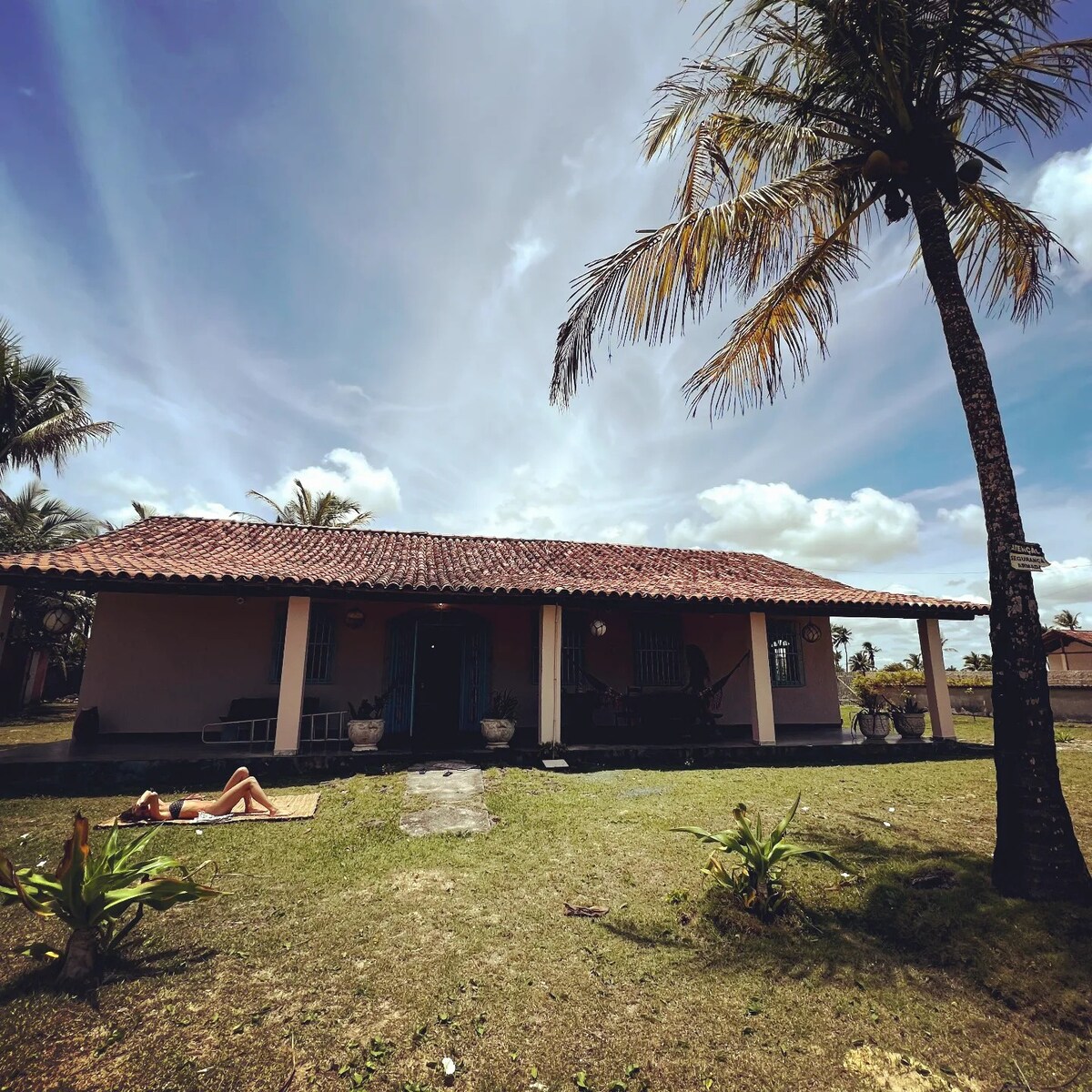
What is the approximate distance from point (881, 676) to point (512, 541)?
17.3 metres

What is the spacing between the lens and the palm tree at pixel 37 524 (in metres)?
18.0

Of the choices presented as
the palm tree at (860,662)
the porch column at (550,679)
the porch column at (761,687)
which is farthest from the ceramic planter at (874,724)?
the palm tree at (860,662)

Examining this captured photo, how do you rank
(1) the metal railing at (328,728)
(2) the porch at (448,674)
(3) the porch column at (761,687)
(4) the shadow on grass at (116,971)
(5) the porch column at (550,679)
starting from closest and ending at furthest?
(4) the shadow on grass at (116,971)
(5) the porch column at (550,679)
(2) the porch at (448,674)
(1) the metal railing at (328,728)
(3) the porch column at (761,687)

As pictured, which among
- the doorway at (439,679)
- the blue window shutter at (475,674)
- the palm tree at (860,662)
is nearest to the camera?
the blue window shutter at (475,674)

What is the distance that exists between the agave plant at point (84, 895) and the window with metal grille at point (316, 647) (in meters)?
7.62

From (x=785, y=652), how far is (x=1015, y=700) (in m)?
9.00

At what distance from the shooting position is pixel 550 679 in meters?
9.27

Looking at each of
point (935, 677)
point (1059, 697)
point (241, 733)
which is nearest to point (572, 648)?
point (241, 733)

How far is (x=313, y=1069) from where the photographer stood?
2424 mm

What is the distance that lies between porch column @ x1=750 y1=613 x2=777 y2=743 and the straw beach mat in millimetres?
7031

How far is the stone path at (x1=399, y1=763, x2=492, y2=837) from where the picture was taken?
225 inches

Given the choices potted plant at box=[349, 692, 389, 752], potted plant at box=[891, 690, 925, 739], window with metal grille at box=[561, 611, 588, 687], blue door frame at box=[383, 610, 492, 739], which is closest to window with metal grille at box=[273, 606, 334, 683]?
blue door frame at box=[383, 610, 492, 739]

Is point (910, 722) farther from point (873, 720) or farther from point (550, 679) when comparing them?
point (550, 679)

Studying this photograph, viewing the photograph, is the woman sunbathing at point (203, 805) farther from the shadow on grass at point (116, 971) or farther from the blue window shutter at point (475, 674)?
the blue window shutter at point (475, 674)
